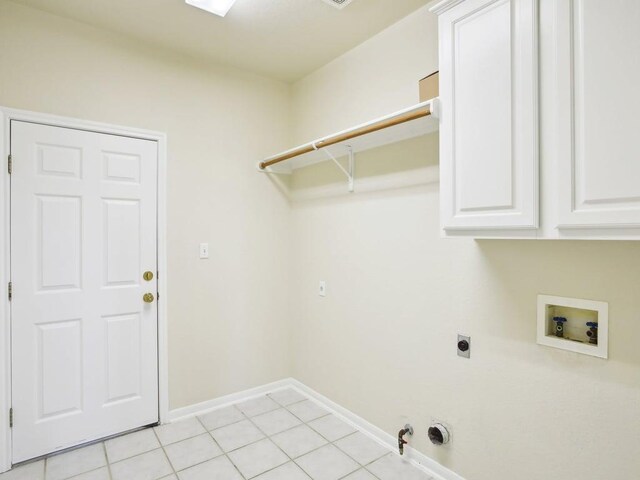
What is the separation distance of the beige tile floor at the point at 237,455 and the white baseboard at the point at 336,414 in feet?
0.16

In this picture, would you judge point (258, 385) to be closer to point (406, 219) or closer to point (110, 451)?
point (110, 451)

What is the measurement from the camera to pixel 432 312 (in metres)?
2.07

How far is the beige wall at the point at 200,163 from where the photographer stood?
2203 millimetres

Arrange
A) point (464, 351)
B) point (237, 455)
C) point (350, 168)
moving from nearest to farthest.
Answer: point (464, 351)
point (237, 455)
point (350, 168)

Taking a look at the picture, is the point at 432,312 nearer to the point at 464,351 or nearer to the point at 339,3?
the point at 464,351

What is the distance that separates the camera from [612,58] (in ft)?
3.69

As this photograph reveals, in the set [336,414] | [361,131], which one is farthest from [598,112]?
[336,414]

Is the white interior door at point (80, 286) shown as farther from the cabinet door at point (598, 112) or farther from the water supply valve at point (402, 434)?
the cabinet door at point (598, 112)

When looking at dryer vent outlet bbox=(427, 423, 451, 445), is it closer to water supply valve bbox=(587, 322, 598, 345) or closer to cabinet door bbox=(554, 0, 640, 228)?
water supply valve bbox=(587, 322, 598, 345)

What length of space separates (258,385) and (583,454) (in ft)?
7.31

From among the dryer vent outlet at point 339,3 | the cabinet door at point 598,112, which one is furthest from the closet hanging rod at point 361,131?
the dryer vent outlet at point 339,3

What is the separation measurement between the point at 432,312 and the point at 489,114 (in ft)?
3.59

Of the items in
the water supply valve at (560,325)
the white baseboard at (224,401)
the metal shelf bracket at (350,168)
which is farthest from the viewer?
the white baseboard at (224,401)

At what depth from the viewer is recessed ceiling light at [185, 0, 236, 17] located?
6.62 ft
